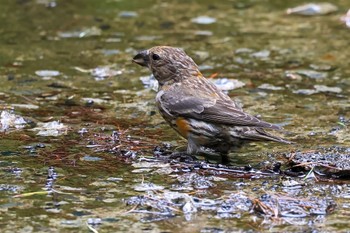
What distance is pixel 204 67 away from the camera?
33.4 feet

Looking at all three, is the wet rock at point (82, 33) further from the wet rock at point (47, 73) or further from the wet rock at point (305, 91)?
the wet rock at point (305, 91)

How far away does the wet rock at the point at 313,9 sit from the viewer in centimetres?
1252

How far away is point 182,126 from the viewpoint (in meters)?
7.15

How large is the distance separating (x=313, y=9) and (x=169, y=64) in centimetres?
551

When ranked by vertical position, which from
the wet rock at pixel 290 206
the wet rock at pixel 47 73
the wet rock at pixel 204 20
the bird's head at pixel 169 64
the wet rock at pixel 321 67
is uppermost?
the bird's head at pixel 169 64

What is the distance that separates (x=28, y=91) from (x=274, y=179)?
12.1 ft

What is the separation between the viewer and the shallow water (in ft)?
18.6

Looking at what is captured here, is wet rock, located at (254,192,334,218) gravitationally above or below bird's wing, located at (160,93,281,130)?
below

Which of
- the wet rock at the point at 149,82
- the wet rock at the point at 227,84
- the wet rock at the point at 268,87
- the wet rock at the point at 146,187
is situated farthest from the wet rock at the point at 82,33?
the wet rock at the point at 146,187

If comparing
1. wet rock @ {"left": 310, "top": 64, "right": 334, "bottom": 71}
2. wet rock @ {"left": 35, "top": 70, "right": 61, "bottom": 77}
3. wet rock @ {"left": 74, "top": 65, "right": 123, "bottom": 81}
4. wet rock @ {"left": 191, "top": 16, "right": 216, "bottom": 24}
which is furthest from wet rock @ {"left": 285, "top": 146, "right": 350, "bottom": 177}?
wet rock @ {"left": 191, "top": 16, "right": 216, "bottom": 24}

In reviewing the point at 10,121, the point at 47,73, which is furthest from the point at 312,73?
the point at 10,121

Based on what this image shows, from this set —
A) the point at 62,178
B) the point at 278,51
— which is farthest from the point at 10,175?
the point at 278,51

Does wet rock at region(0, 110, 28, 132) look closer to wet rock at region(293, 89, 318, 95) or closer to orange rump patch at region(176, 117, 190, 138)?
orange rump patch at region(176, 117, 190, 138)

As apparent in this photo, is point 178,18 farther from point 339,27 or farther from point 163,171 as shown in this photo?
point 163,171
